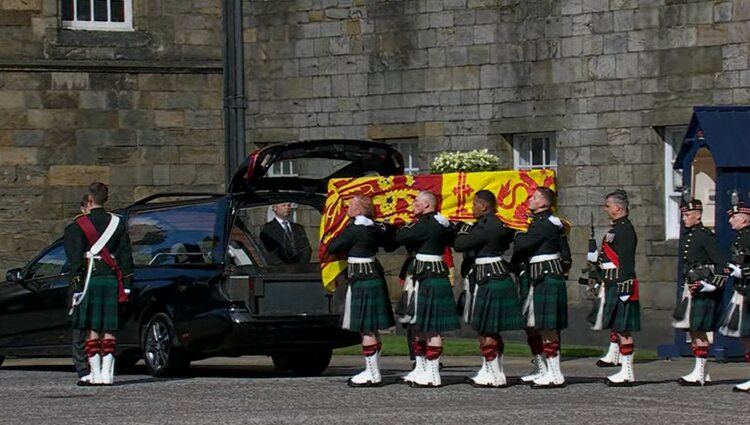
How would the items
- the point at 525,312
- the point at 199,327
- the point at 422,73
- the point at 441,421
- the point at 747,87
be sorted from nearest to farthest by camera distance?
the point at 441,421 < the point at 525,312 < the point at 199,327 < the point at 747,87 < the point at 422,73

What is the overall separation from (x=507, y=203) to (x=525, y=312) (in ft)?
4.24

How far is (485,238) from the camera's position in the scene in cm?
1459

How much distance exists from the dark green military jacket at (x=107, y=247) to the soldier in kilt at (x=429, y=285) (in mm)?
2533

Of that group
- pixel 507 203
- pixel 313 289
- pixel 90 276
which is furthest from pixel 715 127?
pixel 90 276

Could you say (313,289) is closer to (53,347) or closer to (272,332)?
(272,332)

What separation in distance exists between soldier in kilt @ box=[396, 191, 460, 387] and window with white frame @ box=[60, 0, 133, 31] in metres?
11.8

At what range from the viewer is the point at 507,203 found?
1566 cm

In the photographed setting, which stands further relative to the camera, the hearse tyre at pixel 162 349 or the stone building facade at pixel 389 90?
the stone building facade at pixel 389 90

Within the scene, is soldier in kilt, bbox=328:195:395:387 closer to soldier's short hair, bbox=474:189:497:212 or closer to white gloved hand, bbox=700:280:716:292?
soldier's short hair, bbox=474:189:497:212

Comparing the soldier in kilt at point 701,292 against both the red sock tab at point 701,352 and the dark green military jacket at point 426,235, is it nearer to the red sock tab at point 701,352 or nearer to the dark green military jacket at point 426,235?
the red sock tab at point 701,352

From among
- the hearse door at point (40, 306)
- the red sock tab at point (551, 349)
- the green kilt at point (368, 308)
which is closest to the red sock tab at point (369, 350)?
the green kilt at point (368, 308)

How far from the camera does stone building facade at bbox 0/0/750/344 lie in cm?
2223

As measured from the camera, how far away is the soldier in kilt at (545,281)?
1456cm

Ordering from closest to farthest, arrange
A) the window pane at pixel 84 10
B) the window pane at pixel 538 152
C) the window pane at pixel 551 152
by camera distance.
→ 1. the window pane at pixel 551 152
2. the window pane at pixel 538 152
3. the window pane at pixel 84 10
